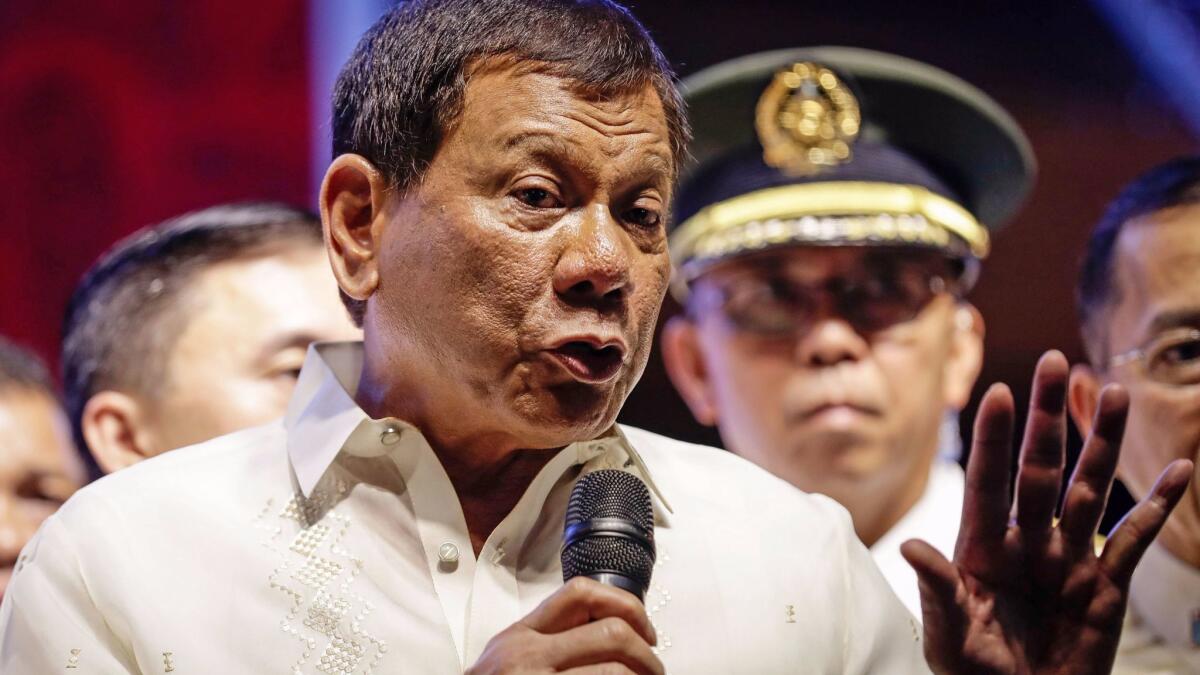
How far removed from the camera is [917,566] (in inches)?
69.1

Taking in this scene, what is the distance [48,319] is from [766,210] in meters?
2.14

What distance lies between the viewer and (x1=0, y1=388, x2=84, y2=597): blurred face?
2686mm

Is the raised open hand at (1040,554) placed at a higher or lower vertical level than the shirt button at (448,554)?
higher

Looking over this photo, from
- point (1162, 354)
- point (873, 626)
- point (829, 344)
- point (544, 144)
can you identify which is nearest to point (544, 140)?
point (544, 144)

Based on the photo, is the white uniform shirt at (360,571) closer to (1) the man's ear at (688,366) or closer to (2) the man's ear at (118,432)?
(2) the man's ear at (118,432)

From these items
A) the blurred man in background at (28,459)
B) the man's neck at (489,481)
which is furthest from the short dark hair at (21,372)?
the man's neck at (489,481)

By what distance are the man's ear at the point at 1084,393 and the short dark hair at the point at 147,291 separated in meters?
1.57

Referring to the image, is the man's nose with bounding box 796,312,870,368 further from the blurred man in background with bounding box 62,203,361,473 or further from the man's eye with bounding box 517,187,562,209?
the man's eye with bounding box 517,187,562,209

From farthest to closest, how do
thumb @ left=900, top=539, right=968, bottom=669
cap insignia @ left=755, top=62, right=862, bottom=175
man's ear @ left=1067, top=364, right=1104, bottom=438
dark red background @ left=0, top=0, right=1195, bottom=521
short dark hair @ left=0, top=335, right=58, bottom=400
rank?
dark red background @ left=0, top=0, right=1195, bottom=521 → cap insignia @ left=755, top=62, right=862, bottom=175 → short dark hair @ left=0, top=335, right=58, bottom=400 → man's ear @ left=1067, top=364, right=1104, bottom=438 → thumb @ left=900, top=539, right=968, bottom=669

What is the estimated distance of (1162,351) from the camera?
2547 mm

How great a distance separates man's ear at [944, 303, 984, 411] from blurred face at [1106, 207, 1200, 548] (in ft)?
1.39

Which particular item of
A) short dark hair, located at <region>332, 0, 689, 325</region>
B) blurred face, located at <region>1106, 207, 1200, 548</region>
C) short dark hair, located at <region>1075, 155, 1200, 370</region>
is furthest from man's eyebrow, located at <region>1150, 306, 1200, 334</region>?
short dark hair, located at <region>332, 0, 689, 325</region>

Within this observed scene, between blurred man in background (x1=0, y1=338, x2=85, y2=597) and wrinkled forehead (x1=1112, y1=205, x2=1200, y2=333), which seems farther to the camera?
blurred man in background (x1=0, y1=338, x2=85, y2=597)

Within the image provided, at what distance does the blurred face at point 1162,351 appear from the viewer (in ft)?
8.21
